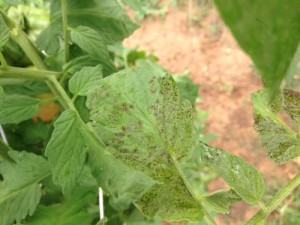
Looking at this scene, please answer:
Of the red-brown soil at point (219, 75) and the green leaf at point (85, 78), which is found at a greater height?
the green leaf at point (85, 78)

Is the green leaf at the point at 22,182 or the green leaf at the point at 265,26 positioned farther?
the green leaf at the point at 22,182

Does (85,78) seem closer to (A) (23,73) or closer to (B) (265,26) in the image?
(A) (23,73)

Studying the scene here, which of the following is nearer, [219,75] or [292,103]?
[292,103]

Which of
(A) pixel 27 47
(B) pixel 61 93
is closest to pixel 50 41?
(A) pixel 27 47

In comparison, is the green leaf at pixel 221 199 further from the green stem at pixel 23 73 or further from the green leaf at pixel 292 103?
the green stem at pixel 23 73

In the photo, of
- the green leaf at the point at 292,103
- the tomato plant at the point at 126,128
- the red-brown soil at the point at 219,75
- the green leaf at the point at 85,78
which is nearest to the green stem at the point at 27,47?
the tomato plant at the point at 126,128
